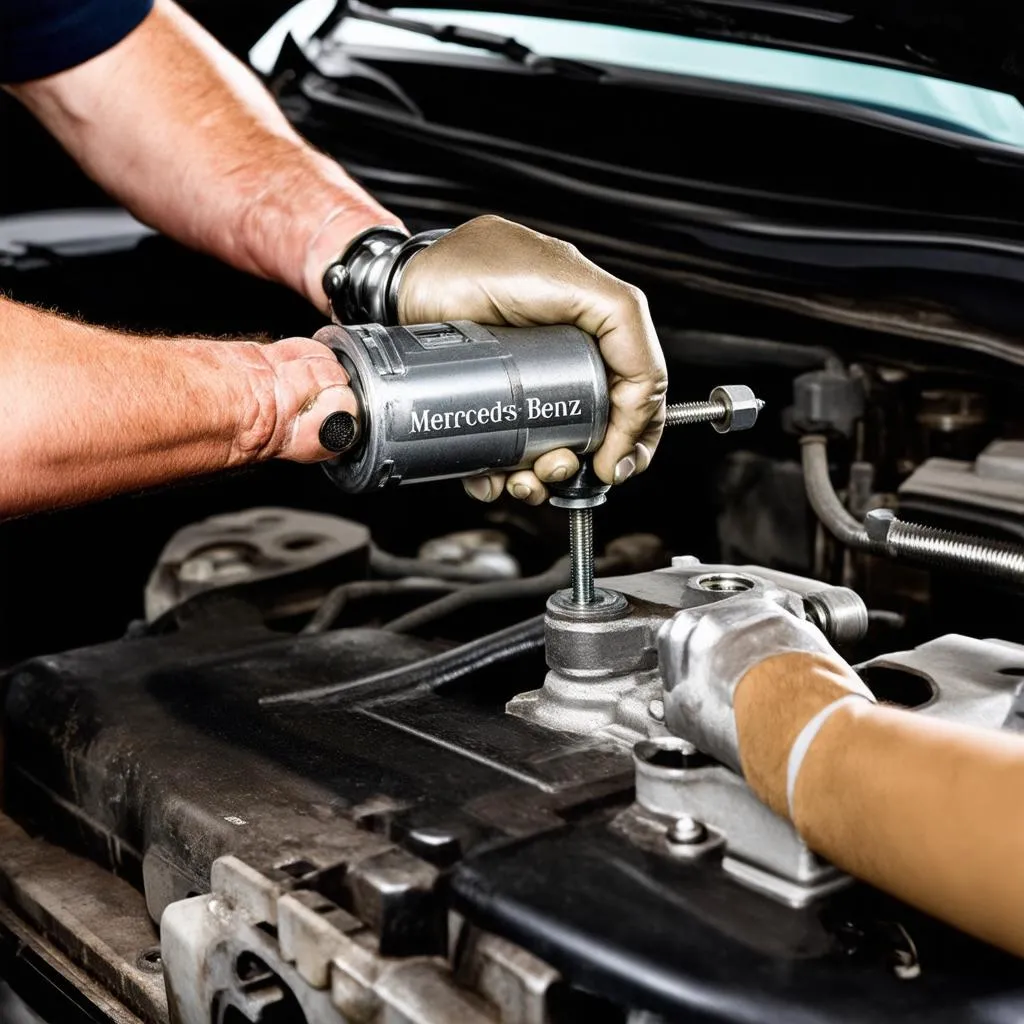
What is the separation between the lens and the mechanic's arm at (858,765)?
652 mm

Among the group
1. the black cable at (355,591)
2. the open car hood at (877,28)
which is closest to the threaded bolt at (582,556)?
the black cable at (355,591)

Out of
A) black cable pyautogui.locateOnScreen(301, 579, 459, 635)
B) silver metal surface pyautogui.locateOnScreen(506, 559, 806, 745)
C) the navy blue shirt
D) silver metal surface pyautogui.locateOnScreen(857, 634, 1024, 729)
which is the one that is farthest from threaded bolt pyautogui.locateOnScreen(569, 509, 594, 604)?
the navy blue shirt

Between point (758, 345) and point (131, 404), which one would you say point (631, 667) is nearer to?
point (131, 404)

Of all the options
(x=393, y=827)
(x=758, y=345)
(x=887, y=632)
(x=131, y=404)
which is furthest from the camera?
(x=758, y=345)

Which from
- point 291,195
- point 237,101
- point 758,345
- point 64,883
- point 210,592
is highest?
point 237,101

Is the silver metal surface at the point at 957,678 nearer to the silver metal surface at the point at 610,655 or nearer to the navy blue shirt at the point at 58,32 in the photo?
the silver metal surface at the point at 610,655

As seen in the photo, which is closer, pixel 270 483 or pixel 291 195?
pixel 291 195

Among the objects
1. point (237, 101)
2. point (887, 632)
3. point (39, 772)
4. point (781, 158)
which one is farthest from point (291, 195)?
point (887, 632)

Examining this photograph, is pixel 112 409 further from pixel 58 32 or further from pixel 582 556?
pixel 58 32

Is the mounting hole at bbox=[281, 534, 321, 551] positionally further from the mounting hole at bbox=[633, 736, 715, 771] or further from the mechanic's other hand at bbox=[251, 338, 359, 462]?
the mounting hole at bbox=[633, 736, 715, 771]

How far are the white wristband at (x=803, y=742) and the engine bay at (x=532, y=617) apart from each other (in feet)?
0.18

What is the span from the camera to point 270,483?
205 cm

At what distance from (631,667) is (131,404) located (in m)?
0.43

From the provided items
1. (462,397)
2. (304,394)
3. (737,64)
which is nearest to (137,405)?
(304,394)
